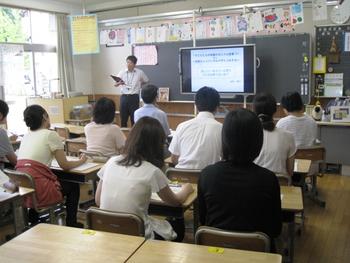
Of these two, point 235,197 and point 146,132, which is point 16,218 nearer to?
point 146,132

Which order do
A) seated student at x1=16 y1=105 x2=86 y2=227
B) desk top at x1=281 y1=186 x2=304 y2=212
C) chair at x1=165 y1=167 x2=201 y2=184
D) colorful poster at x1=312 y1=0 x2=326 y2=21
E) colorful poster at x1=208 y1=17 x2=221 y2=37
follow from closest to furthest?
desk top at x1=281 y1=186 x2=304 y2=212 → chair at x1=165 y1=167 x2=201 y2=184 → seated student at x1=16 y1=105 x2=86 y2=227 → colorful poster at x1=312 y1=0 x2=326 y2=21 → colorful poster at x1=208 y1=17 x2=221 y2=37

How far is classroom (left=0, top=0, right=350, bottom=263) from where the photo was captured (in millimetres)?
1790

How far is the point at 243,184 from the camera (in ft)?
5.82

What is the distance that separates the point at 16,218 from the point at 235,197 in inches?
58.1

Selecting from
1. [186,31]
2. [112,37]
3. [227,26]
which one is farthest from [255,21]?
[112,37]

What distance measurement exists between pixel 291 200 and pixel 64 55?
6203 mm

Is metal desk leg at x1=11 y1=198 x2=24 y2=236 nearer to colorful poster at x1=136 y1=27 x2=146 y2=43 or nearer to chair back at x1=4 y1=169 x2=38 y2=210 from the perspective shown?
chair back at x1=4 y1=169 x2=38 y2=210

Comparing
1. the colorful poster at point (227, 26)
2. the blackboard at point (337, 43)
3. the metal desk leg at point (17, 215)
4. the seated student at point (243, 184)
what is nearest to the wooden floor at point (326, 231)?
the metal desk leg at point (17, 215)

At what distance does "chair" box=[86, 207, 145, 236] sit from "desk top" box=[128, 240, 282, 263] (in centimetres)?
34

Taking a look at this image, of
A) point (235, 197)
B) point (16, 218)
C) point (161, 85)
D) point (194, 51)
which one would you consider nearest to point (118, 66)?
point (161, 85)

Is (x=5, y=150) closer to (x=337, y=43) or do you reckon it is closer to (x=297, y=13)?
(x=297, y=13)

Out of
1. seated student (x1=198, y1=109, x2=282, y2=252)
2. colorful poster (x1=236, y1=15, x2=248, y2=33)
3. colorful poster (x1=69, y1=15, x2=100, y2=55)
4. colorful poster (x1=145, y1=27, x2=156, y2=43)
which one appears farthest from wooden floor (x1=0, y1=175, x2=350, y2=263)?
colorful poster (x1=145, y1=27, x2=156, y2=43)

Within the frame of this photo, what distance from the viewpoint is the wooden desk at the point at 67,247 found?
153 centimetres

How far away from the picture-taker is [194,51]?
20.9 feet
